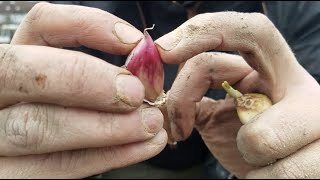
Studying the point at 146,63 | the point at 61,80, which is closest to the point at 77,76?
the point at 61,80

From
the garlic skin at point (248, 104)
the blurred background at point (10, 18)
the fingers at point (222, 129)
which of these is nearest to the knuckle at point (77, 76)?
the garlic skin at point (248, 104)

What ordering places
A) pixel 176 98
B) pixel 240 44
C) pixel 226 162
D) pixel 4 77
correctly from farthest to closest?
pixel 226 162 < pixel 176 98 < pixel 240 44 < pixel 4 77

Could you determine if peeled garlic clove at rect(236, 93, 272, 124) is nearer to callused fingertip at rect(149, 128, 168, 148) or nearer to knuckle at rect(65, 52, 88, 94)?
callused fingertip at rect(149, 128, 168, 148)

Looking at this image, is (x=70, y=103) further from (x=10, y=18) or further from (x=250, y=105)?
(x=10, y=18)

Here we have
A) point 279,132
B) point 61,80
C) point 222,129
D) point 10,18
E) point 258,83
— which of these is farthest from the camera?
point 10,18

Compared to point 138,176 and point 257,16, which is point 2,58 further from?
point 138,176

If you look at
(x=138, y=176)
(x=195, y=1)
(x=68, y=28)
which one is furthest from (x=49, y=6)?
(x=138, y=176)

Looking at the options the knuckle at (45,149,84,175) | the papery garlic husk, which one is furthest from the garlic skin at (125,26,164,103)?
the knuckle at (45,149,84,175)
